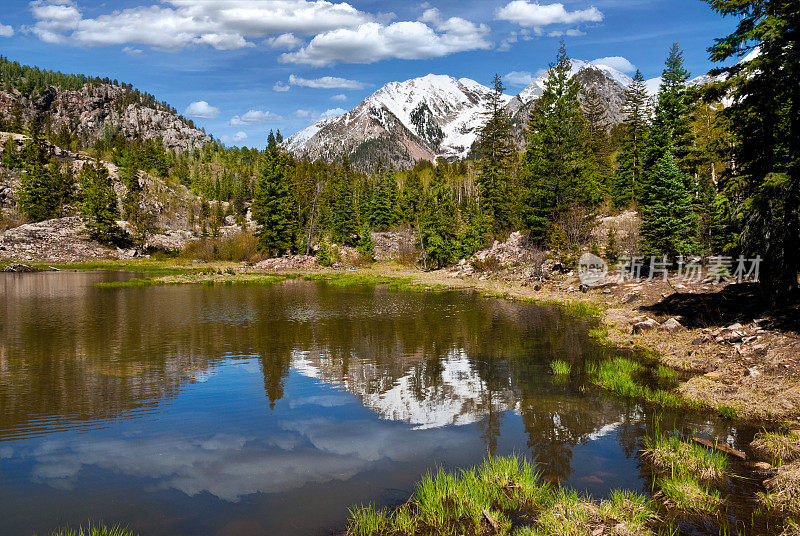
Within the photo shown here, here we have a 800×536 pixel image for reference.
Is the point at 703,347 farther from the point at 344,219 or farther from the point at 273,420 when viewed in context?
the point at 344,219

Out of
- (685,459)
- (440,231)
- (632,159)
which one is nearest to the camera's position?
(685,459)

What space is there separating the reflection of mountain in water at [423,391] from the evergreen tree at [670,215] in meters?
23.1

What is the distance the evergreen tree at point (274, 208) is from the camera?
7162 centimetres

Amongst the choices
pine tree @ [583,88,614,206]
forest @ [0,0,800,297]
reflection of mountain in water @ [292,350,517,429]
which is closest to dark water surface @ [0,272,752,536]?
reflection of mountain in water @ [292,350,517,429]

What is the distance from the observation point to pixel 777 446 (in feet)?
29.2

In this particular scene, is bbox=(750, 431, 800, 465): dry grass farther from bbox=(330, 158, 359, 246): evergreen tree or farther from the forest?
bbox=(330, 158, 359, 246): evergreen tree

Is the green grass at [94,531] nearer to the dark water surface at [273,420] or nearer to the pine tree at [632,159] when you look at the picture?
the dark water surface at [273,420]

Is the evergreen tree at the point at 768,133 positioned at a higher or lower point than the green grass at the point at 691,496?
higher

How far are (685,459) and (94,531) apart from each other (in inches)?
402

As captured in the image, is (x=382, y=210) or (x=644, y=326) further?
(x=382, y=210)

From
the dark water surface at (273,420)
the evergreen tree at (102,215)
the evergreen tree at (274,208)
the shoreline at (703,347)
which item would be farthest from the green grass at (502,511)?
the evergreen tree at (102,215)

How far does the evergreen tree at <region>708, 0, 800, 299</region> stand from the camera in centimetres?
1558

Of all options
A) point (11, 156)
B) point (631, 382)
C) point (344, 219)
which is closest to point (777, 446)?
point (631, 382)

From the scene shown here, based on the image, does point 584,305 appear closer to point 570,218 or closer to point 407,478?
point 570,218
